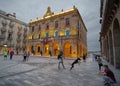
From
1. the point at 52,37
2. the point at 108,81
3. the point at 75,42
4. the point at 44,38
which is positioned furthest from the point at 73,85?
the point at 44,38

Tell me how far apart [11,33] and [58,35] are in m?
22.9

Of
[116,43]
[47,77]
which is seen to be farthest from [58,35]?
[47,77]

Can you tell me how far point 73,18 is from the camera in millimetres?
25953

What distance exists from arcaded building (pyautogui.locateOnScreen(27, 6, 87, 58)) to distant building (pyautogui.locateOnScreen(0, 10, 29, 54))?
9.72 meters

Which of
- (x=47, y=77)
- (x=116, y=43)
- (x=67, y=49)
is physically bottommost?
(x=47, y=77)

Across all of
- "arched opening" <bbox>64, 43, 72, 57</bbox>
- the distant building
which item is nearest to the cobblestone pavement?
"arched opening" <bbox>64, 43, 72, 57</bbox>

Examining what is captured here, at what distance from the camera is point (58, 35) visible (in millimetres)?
27609

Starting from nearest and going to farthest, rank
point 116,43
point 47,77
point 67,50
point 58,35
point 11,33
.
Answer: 1. point 47,77
2. point 116,43
3. point 67,50
4. point 58,35
5. point 11,33

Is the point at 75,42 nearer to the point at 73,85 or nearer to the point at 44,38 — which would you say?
the point at 44,38

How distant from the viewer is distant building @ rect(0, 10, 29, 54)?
3475 cm

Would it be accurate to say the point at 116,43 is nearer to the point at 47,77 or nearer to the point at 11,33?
the point at 47,77

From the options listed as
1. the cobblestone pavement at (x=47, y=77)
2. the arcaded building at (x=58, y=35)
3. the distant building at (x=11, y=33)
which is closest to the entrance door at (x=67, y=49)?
the arcaded building at (x=58, y=35)

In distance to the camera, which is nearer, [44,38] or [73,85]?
[73,85]

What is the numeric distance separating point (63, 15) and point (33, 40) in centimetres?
1428
